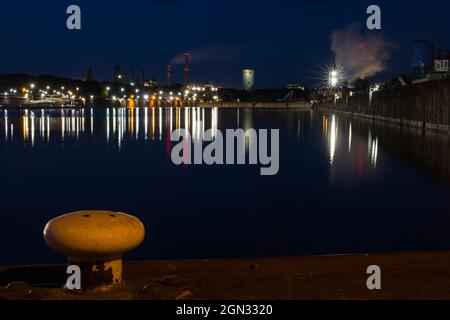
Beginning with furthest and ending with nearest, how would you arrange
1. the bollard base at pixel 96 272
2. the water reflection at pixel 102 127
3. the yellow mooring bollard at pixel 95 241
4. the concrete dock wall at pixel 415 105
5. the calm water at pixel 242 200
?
the water reflection at pixel 102 127
the concrete dock wall at pixel 415 105
the calm water at pixel 242 200
the bollard base at pixel 96 272
the yellow mooring bollard at pixel 95 241

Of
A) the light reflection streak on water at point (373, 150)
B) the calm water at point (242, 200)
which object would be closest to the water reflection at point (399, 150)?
the light reflection streak on water at point (373, 150)

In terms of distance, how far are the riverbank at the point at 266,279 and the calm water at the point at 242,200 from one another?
2.98m

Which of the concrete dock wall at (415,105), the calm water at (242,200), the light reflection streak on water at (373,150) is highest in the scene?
the concrete dock wall at (415,105)

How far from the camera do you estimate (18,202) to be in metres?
16.5

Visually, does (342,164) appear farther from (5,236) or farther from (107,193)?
(5,236)

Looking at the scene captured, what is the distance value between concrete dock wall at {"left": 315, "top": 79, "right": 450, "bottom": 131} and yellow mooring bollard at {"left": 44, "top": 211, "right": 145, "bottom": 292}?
3219 centimetres

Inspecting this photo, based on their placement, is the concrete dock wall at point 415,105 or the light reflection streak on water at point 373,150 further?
the concrete dock wall at point 415,105

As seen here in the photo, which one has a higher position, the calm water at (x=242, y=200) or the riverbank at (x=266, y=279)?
the riverbank at (x=266, y=279)

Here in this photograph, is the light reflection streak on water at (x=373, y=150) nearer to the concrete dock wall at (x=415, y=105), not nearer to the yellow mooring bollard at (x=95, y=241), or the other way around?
the concrete dock wall at (x=415, y=105)

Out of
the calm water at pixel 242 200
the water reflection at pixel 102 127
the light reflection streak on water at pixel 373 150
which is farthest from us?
the water reflection at pixel 102 127

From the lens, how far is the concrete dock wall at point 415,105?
37.6m

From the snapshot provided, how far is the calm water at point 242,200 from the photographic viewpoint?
1170 centimetres
